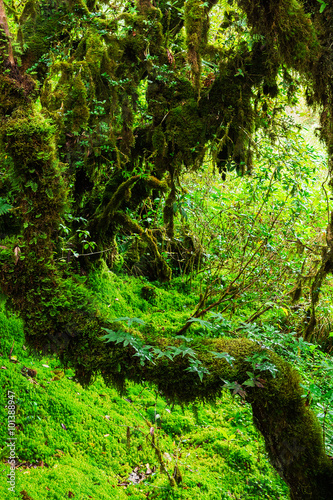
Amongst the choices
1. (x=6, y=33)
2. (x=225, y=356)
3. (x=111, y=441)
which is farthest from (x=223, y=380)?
(x=6, y=33)

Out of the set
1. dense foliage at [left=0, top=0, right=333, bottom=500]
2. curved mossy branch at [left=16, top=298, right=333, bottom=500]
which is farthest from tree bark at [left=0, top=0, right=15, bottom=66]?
curved mossy branch at [left=16, top=298, right=333, bottom=500]

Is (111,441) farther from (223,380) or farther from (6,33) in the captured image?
(6,33)

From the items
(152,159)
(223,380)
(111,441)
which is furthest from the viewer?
(152,159)

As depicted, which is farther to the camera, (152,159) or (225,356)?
(152,159)

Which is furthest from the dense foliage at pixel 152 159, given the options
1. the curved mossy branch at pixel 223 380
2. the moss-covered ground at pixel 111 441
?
the moss-covered ground at pixel 111 441

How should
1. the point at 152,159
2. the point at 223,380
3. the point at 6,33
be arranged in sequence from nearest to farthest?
the point at 223,380 < the point at 6,33 < the point at 152,159

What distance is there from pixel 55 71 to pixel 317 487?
4.63m

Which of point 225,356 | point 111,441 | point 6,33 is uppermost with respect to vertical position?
point 6,33

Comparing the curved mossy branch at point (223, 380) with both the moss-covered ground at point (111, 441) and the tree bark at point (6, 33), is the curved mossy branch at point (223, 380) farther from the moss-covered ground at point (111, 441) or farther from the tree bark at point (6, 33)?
the tree bark at point (6, 33)

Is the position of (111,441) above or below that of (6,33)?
below

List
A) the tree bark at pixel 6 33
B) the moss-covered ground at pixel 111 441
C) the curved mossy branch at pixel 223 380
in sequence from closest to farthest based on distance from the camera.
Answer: the curved mossy branch at pixel 223 380 < the tree bark at pixel 6 33 < the moss-covered ground at pixel 111 441

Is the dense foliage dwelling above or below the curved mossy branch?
above

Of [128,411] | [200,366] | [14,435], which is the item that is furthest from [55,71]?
[128,411]

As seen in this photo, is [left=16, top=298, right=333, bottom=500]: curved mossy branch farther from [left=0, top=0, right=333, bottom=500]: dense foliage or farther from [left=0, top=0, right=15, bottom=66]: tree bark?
[left=0, top=0, right=15, bottom=66]: tree bark
